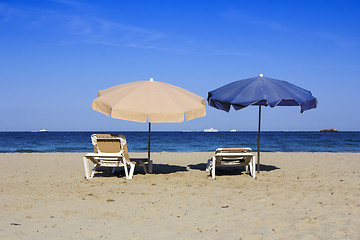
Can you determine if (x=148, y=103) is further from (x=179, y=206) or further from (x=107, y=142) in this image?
(x=179, y=206)

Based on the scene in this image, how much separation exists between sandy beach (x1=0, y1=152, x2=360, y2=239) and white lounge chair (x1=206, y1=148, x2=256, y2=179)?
29 centimetres

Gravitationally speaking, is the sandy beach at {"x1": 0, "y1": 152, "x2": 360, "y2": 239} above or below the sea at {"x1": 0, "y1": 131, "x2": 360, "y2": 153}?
above

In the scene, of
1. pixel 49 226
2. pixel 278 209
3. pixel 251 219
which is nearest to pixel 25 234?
pixel 49 226

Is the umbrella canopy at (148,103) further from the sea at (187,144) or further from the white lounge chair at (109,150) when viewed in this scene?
the sea at (187,144)

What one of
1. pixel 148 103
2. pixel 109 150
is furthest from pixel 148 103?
pixel 109 150

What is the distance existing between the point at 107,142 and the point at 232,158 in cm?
254

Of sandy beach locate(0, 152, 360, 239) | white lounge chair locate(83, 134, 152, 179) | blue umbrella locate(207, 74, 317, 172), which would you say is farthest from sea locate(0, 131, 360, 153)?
sandy beach locate(0, 152, 360, 239)

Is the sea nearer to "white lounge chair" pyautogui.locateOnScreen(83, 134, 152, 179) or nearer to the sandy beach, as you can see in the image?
"white lounge chair" pyautogui.locateOnScreen(83, 134, 152, 179)

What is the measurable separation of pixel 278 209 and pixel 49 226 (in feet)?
9.32

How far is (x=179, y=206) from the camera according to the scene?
189 inches

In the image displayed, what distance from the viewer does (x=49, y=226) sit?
12.4ft

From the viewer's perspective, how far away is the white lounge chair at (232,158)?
704cm

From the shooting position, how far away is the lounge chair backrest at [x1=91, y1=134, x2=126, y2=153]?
6.79 m

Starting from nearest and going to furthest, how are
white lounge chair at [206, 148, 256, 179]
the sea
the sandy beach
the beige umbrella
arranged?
the sandy beach → the beige umbrella → white lounge chair at [206, 148, 256, 179] → the sea
